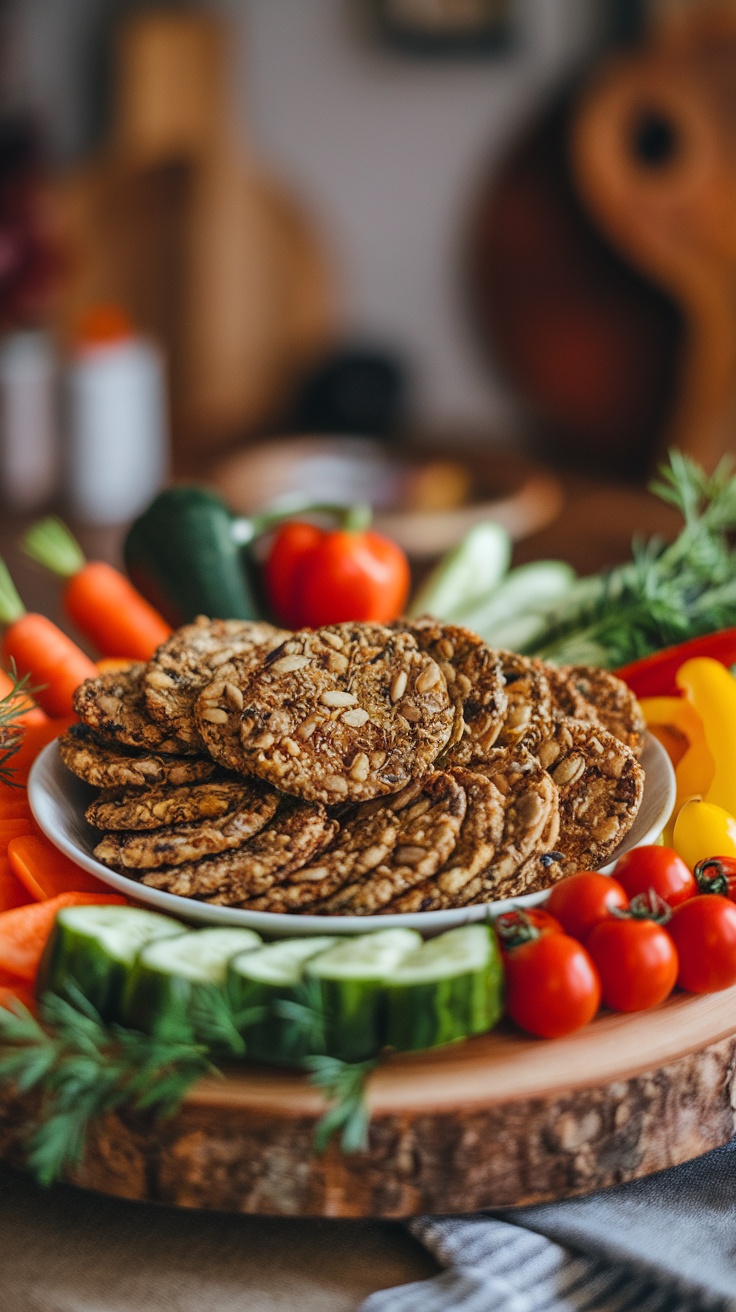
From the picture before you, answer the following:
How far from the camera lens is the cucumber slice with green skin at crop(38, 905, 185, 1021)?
3.90ft

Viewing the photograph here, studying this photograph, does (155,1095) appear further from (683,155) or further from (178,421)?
(178,421)

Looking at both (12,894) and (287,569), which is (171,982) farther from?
(287,569)

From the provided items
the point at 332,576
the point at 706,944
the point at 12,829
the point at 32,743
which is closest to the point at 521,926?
the point at 706,944

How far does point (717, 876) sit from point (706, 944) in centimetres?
14

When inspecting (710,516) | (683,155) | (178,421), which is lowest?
(178,421)

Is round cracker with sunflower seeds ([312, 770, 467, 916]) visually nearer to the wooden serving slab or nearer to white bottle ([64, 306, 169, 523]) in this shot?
the wooden serving slab

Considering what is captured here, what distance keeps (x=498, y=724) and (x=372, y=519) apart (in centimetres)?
177

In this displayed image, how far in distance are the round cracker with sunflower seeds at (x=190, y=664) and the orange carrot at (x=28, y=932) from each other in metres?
0.22

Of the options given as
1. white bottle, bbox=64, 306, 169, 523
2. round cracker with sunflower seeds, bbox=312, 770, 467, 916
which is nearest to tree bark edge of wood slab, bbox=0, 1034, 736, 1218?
round cracker with sunflower seeds, bbox=312, 770, 467, 916

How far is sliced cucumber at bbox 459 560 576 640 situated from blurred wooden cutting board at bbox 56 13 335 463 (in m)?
2.47

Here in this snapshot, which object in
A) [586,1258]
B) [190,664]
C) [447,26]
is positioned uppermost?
[447,26]

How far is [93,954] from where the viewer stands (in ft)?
3.90

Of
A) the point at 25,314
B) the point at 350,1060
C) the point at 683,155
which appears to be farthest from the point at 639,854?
the point at 683,155

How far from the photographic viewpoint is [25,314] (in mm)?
3611
